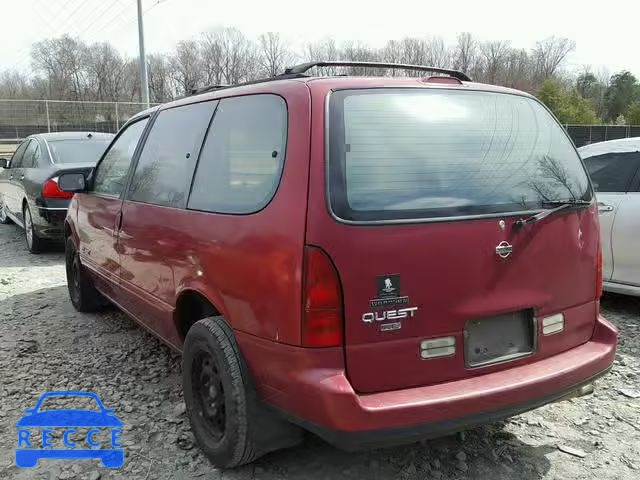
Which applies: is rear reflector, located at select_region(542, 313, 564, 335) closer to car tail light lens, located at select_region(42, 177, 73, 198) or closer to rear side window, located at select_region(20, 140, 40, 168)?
car tail light lens, located at select_region(42, 177, 73, 198)

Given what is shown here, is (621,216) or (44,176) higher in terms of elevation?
(44,176)

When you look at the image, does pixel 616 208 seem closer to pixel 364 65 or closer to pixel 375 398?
pixel 364 65

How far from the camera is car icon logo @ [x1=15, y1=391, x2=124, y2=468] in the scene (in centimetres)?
304

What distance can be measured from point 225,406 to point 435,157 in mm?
1442

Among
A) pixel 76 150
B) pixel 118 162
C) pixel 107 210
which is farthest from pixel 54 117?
pixel 107 210

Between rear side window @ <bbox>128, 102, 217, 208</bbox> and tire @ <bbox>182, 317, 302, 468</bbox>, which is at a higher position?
rear side window @ <bbox>128, 102, 217, 208</bbox>

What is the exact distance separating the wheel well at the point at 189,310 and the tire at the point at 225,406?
0.70ft

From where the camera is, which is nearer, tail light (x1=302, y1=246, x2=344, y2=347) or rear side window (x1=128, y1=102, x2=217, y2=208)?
tail light (x1=302, y1=246, x2=344, y2=347)

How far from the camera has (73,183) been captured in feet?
15.9

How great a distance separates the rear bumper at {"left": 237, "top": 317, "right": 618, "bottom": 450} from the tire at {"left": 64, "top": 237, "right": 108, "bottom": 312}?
3.14m

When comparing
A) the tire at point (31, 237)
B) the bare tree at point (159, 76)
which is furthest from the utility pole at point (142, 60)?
the bare tree at point (159, 76)

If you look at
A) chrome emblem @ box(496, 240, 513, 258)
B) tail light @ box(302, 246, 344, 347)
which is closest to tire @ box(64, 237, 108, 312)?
tail light @ box(302, 246, 344, 347)

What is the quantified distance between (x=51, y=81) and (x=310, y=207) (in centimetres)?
6251

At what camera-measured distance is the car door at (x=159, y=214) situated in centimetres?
324
